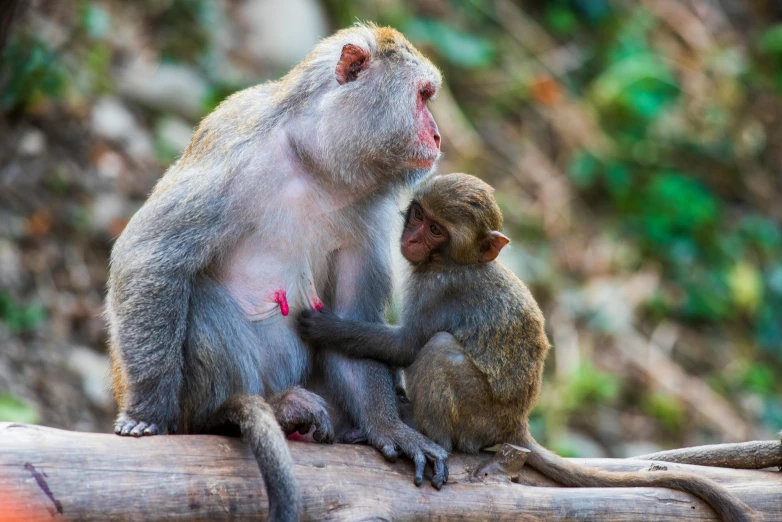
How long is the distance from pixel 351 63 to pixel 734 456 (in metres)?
3.23

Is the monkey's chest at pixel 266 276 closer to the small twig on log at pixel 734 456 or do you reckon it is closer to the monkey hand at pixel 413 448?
the monkey hand at pixel 413 448

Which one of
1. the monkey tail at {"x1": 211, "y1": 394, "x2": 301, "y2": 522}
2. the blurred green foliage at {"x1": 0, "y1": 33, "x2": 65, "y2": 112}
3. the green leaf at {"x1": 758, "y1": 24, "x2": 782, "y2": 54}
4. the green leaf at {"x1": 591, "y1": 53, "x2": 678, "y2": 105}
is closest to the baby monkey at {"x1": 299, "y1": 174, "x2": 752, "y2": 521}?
the monkey tail at {"x1": 211, "y1": 394, "x2": 301, "y2": 522}

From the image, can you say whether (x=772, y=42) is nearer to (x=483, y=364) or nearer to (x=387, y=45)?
(x=387, y=45)

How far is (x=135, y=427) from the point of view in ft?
14.2

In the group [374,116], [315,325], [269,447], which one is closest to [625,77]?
[374,116]

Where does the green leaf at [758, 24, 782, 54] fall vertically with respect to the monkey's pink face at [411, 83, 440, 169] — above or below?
above

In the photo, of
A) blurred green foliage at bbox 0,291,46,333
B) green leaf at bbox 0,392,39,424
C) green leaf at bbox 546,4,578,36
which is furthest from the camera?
green leaf at bbox 546,4,578,36

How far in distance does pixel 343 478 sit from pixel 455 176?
1838 millimetres

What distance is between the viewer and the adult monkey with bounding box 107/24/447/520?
4566 millimetres

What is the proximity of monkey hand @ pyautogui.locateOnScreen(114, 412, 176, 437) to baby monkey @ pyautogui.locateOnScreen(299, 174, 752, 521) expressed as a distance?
101cm

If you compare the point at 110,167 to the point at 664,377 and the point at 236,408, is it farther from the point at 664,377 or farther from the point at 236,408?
the point at 664,377

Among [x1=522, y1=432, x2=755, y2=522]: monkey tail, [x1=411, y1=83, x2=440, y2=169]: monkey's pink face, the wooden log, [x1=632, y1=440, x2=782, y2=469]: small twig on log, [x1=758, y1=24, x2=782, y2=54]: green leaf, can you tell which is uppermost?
[x1=758, y1=24, x2=782, y2=54]: green leaf

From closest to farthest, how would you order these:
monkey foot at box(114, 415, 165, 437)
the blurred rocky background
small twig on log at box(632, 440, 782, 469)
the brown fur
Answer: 1. monkey foot at box(114, 415, 165, 437)
2. the brown fur
3. small twig on log at box(632, 440, 782, 469)
4. the blurred rocky background

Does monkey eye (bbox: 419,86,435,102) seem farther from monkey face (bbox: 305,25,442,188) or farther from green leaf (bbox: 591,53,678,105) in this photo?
green leaf (bbox: 591,53,678,105)
